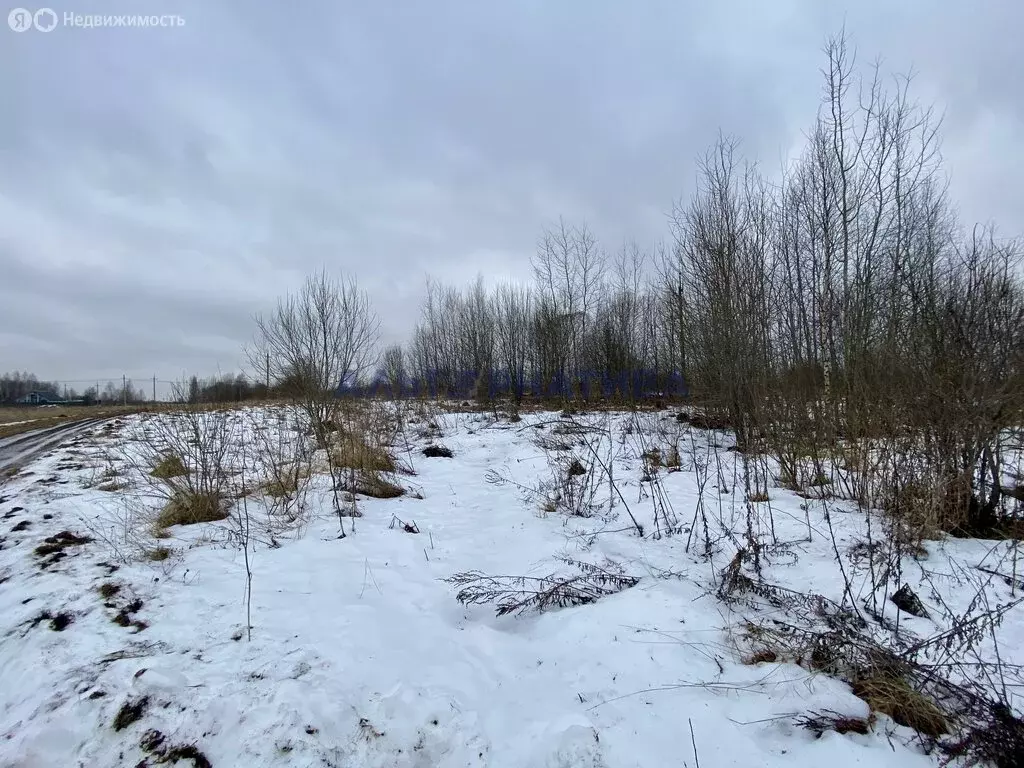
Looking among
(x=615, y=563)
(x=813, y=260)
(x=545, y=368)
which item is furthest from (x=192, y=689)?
(x=545, y=368)

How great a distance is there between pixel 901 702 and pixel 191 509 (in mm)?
5933

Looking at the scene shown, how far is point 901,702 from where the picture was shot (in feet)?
6.32

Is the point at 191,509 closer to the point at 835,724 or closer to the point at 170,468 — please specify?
the point at 170,468

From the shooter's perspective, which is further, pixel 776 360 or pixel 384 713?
pixel 776 360

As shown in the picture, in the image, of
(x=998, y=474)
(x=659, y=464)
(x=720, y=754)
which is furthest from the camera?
(x=659, y=464)

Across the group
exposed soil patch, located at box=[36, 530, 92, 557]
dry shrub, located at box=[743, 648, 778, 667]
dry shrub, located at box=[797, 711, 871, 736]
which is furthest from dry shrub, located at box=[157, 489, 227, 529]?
dry shrub, located at box=[797, 711, 871, 736]

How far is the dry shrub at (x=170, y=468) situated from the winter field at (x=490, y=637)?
0.04 m

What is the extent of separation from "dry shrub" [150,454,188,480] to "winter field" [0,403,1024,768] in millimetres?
36

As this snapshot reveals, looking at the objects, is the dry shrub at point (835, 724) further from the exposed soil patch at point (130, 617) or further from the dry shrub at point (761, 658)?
the exposed soil patch at point (130, 617)

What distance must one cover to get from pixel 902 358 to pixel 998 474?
4.30 feet

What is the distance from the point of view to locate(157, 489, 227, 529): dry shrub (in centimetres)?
477

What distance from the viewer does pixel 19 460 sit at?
941cm

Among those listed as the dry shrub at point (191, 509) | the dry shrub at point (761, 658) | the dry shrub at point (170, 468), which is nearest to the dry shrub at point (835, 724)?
the dry shrub at point (761, 658)

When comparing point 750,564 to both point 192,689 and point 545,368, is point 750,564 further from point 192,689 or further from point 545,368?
point 545,368
